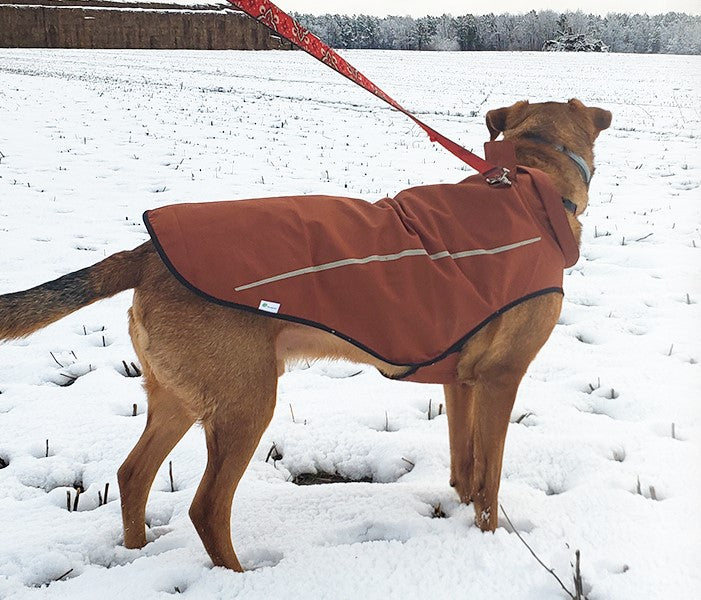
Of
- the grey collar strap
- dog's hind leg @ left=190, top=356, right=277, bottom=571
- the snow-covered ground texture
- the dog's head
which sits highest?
the dog's head

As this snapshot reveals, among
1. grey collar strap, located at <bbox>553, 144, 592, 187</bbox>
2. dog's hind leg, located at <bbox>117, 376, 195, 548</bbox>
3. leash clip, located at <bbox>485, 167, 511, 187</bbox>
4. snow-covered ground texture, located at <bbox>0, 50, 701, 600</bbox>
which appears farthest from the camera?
grey collar strap, located at <bbox>553, 144, 592, 187</bbox>

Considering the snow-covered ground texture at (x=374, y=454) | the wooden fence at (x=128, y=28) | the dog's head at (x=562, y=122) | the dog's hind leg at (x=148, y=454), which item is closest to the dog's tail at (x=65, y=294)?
the dog's hind leg at (x=148, y=454)

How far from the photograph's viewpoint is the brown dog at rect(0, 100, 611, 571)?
2510 mm

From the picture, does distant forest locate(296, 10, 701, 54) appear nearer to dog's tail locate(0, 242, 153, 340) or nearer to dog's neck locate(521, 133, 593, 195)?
dog's neck locate(521, 133, 593, 195)

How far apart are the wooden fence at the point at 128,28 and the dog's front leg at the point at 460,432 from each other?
157ft

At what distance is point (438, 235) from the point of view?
2830 millimetres

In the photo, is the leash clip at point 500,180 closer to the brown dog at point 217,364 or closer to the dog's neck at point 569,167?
the dog's neck at point 569,167

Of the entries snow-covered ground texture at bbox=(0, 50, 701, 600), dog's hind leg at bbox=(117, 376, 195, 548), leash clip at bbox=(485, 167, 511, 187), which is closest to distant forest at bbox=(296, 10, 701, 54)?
snow-covered ground texture at bbox=(0, 50, 701, 600)

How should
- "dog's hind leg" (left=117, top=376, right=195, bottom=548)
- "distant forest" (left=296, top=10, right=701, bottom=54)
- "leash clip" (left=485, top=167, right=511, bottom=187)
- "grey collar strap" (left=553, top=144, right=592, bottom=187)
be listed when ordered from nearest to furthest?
"dog's hind leg" (left=117, top=376, right=195, bottom=548)
"leash clip" (left=485, top=167, right=511, bottom=187)
"grey collar strap" (left=553, top=144, right=592, bottom=187)
"distant forest" (left=296, top=10, right=701, bottom=54)

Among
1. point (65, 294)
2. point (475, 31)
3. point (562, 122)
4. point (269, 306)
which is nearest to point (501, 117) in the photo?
point (562, 122)

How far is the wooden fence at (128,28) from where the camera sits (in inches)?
1810

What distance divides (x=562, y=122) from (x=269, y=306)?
6.09ft

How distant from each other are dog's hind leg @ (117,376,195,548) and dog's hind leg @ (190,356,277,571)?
15.2 inches

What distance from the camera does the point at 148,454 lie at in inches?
115
